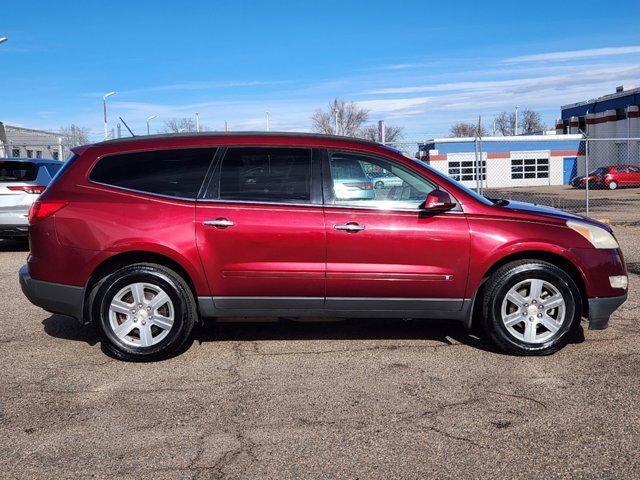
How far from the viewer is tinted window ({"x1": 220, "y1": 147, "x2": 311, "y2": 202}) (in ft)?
16.2

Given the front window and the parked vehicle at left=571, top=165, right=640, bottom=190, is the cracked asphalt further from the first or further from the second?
the parked vehicle at left=571, top=165, right=640, bottom=190

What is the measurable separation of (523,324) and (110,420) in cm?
315

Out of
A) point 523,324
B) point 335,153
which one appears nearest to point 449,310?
point 523,324

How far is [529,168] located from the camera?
153 ft

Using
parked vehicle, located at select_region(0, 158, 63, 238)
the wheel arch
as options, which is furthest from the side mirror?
parked vehicle, located at select_region(0, 158, 63, 238)

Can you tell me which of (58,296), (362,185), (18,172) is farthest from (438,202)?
(18,172)

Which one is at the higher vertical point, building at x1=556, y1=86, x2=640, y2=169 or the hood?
building at x1=556, y1=86, x2=640, y2=169

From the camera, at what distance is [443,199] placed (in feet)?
15.7

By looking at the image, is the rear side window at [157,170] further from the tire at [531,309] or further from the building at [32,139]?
the building at [32,139]

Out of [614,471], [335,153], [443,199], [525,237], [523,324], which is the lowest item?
[614,471]

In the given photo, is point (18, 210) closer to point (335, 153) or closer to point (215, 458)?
point (335, 153)

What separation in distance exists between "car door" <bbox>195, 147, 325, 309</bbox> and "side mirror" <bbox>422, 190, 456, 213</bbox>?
83cm

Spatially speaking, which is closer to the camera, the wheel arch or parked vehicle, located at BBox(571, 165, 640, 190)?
the wheel arch

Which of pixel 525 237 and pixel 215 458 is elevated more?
pixel 525 237
